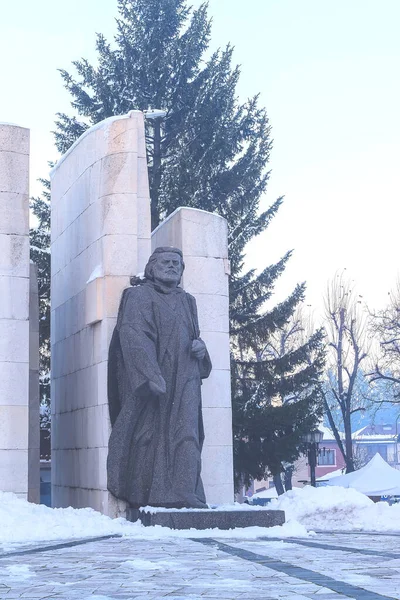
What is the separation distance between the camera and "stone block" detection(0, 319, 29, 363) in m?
13.3

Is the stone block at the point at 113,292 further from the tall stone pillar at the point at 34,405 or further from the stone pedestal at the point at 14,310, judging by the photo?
the tall stone pillar at the point at 34,405

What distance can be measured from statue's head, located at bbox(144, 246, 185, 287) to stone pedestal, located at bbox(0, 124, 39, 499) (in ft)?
5.24

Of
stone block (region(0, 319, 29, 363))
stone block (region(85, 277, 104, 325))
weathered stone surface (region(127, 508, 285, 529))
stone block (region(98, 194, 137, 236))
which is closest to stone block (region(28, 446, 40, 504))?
stone block (region(85, 277, 104, 325))

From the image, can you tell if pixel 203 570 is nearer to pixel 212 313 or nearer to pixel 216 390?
pixel 216 390

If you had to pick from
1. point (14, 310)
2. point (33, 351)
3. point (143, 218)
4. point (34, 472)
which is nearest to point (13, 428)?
point (14, 310)

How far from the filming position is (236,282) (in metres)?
27.7

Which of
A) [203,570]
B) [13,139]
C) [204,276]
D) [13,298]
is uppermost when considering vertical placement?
[13,139]

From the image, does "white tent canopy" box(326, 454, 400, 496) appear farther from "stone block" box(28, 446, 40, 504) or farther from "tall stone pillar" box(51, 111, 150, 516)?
"tall stone pillar" box(51, 111, 150, 516)

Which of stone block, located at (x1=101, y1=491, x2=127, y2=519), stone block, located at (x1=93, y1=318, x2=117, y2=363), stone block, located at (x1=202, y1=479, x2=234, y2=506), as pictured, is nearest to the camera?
stone block, located at (x1=101, y1=491, x2=127, y2=519)

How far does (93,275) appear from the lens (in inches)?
557

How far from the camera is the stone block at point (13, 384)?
13.2 meters

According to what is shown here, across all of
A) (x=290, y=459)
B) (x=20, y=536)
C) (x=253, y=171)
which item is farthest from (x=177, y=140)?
(x=20, y=536)

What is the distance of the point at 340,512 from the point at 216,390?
10.7 ft

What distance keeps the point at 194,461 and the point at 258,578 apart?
5585mm
